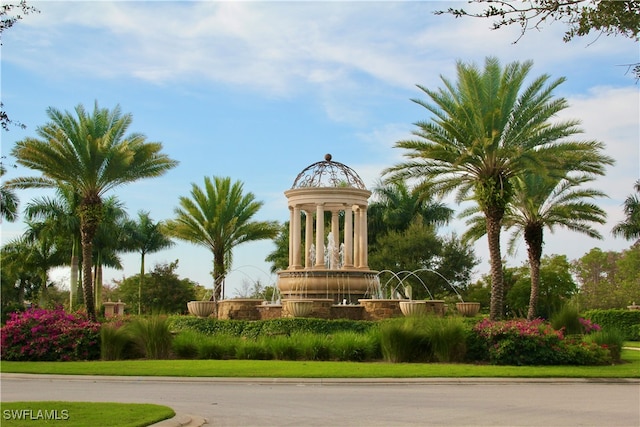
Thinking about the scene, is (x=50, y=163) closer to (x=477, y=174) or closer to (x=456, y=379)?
(x=477, y=174)

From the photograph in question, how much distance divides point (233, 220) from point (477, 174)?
1535 centimetres

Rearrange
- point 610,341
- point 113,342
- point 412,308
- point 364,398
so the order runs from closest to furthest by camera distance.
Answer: point 364,398
point 610,341
point 113,342
point 412,308

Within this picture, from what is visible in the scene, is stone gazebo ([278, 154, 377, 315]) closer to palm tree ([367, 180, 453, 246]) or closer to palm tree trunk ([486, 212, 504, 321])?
palm tree trunk ([486, 212, 504, 321])

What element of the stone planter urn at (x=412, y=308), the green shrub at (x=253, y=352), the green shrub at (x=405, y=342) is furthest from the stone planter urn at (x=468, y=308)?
the green shrub at (x=253, y=352)

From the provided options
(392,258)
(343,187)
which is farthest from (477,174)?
(392,258)

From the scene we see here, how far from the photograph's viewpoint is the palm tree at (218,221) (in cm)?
3812

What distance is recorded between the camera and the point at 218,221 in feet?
124

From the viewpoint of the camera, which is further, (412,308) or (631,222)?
(631,222)

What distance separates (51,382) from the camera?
666 inches

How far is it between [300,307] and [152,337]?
16.7 ft

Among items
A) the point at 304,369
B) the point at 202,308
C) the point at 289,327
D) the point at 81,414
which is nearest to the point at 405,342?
the point at 304,369

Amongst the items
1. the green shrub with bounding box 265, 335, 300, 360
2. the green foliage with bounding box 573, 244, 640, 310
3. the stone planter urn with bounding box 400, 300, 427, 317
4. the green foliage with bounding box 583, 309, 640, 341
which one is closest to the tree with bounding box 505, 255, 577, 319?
the green foliage with bounding box 583, 309, 640, 341

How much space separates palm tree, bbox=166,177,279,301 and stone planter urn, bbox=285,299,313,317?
1308 centimetres

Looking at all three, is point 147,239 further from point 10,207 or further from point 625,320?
point 625,320
